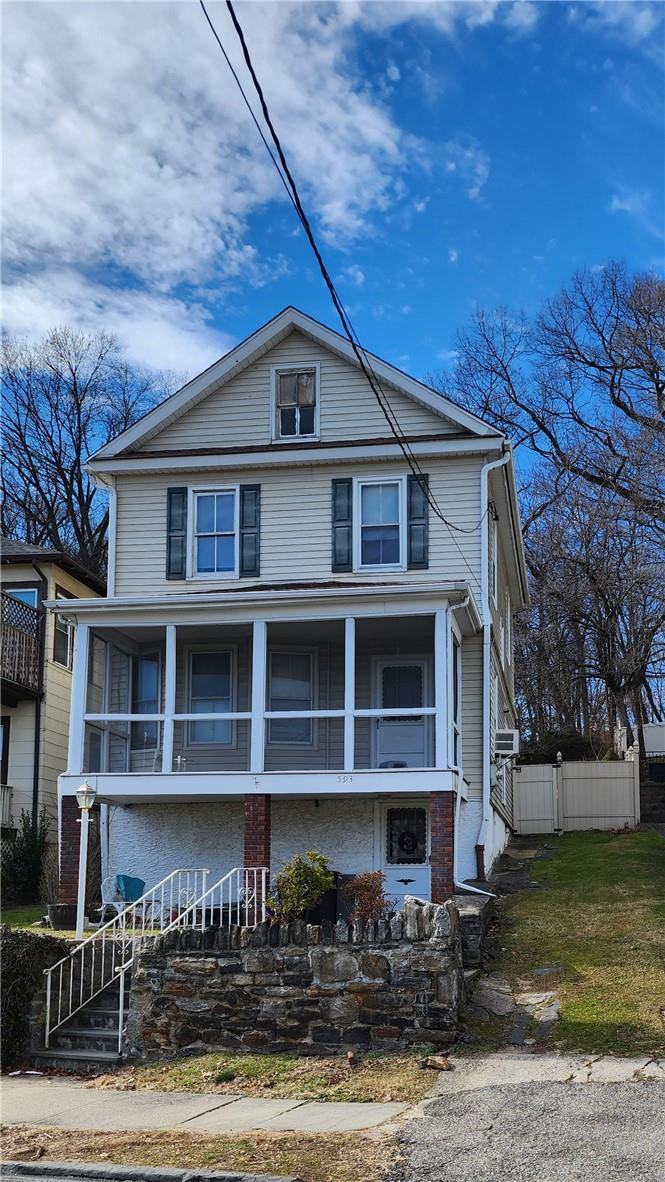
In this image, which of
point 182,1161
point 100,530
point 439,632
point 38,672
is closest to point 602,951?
point 439,632

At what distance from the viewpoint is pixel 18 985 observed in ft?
39.4

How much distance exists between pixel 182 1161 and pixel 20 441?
1244 inches

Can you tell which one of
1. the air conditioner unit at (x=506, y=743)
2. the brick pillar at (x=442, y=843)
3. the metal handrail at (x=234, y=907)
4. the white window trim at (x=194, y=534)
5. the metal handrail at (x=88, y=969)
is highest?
the white window trim at (x=194, y=534)

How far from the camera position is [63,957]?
1255 cm

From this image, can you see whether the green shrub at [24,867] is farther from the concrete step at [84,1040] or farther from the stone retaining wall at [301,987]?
the stone retaining wall at [301,987]

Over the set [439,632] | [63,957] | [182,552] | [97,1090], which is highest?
[182,552]

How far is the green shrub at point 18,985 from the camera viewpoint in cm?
1194

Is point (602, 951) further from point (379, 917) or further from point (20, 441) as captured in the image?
point (20, 441)

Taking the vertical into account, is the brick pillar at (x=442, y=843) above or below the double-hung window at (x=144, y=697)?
below

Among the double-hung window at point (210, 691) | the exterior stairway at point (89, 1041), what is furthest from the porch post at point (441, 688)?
the exterior stairway at point (89, 1041)

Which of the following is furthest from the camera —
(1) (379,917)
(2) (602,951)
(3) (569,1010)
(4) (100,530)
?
(4) (100,530)

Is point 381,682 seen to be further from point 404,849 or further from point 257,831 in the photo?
point 257,831

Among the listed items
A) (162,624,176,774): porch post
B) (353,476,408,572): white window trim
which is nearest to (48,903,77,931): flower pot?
(162,624,176,774): porch post

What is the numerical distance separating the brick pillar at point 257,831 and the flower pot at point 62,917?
2375mm
